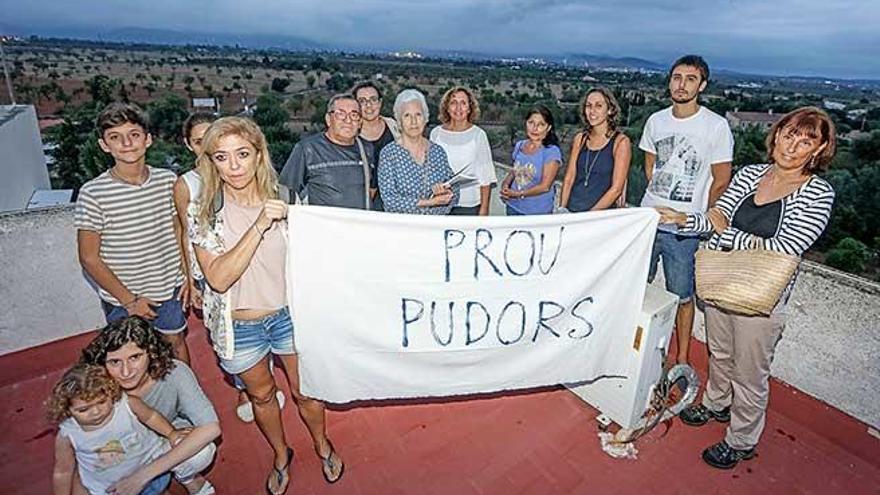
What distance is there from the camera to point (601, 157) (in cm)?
307

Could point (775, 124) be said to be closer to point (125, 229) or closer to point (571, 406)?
point (571, 406)

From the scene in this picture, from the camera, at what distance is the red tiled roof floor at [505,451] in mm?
2512

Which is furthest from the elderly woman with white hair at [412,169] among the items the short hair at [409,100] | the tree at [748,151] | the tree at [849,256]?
the tree at [748,151]

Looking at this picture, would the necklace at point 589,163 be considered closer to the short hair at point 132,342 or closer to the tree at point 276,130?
the short hair at point 132,342

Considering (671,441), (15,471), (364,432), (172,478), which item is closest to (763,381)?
(671,441)

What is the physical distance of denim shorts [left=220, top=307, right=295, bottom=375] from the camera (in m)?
2.10

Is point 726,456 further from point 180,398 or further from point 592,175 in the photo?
point 180,398

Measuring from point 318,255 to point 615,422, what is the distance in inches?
75.5

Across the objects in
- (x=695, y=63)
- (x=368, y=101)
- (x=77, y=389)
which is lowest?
(x=77, y=389)

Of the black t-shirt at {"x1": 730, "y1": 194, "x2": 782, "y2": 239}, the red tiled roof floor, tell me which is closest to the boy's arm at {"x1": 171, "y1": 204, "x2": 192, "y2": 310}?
the red tiled roof floor

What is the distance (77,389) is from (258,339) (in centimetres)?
63

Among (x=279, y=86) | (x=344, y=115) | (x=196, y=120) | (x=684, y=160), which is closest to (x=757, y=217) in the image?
(x=684, y=160)

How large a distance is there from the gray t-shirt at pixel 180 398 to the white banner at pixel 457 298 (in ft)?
1.38

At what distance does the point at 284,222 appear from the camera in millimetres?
2061
